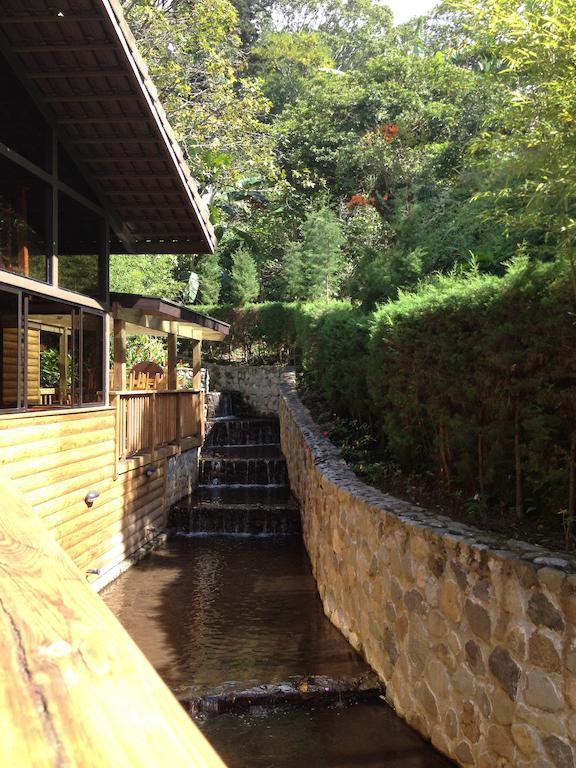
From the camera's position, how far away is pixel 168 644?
6660 mm

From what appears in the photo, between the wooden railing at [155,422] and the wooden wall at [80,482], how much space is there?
0.28 metres

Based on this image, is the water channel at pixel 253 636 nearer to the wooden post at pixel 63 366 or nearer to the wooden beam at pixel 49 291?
the wooden post at pixel 63 366

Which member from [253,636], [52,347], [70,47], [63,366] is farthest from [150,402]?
[70,47]

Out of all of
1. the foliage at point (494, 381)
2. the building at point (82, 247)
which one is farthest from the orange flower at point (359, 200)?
the foliage at point (494, 381)

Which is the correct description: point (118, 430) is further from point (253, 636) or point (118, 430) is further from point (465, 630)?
point (465, 630)

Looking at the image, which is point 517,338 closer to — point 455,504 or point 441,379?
point 441,379

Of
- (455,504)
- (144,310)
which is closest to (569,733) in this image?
(455,504)

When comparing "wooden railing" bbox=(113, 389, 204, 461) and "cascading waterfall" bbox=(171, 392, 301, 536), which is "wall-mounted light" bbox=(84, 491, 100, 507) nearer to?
"wooden railing" bbox=(113, 389, 204, 461)

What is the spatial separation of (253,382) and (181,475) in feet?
37.4

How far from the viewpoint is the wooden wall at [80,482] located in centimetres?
647

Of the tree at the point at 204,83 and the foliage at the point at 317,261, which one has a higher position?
the tree at the point at 204,83

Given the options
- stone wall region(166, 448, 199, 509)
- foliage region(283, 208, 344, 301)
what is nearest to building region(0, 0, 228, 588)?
stone wall region(166, 448, 199, 509)

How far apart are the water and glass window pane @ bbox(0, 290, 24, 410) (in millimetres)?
2779

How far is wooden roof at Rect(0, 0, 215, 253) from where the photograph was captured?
7.02 meters
